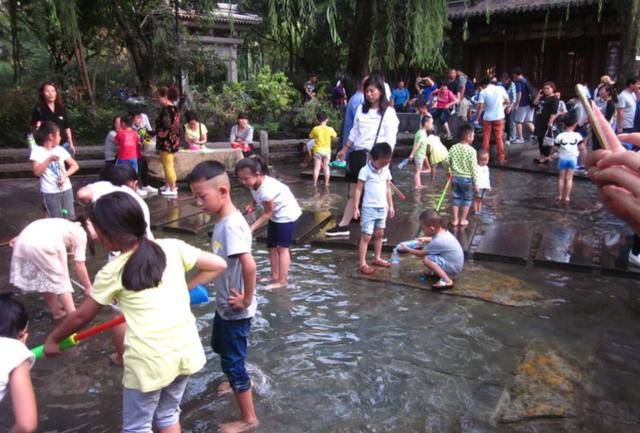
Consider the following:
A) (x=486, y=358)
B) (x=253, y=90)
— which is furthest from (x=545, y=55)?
(x=486, y=358)

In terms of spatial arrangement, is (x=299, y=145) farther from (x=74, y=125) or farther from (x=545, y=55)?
(x=545, y=55)

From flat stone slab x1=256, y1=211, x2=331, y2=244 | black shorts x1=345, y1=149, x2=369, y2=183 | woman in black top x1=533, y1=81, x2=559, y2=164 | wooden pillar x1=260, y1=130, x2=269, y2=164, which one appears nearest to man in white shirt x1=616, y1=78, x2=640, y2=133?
woman in black top x1=533, y1=81, x2=559, y2=164

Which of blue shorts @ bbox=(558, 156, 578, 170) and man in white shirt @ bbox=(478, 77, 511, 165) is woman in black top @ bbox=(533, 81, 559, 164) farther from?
blue shorts @ bbox=(558, 156, 578, 170)

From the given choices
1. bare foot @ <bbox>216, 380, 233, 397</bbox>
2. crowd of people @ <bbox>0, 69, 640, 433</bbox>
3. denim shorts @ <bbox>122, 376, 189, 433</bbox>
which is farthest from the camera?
bare foot @ <bbox>216, 380, 233, 397</bbox>

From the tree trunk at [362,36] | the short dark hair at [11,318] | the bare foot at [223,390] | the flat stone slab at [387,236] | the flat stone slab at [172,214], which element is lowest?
the bare foot at [223,390]

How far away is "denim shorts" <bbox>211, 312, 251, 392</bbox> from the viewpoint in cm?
311

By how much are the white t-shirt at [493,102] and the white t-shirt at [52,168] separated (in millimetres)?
8626

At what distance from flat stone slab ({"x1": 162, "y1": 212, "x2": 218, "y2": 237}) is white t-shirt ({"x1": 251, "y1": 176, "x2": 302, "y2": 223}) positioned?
2318 millimetres

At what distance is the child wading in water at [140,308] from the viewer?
240 centimetres

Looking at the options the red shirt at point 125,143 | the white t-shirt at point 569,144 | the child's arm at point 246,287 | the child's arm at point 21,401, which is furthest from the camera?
the red shirt at point 125,143

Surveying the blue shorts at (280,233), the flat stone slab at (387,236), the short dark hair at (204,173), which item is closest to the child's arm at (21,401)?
the short dark hair at (204,173)

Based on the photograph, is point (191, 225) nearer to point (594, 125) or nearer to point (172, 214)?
point (172, 214)

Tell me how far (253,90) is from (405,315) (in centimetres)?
1228

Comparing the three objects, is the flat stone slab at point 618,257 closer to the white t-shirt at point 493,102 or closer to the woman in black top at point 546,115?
the white t-shirt at point 493,102
